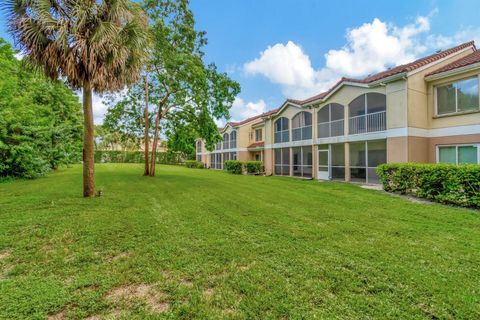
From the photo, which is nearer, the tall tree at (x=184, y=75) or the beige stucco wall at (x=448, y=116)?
the beige stucco wall at (x=448, y=116)

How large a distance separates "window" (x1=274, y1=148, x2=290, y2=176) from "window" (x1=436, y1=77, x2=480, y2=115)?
37.3 feet

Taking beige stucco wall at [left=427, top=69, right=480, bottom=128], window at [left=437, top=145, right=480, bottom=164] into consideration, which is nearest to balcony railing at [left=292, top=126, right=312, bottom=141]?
beige stucco wall at [left=427, top=69, right=480, bottom=128]

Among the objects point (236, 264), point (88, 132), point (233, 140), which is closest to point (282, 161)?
point (233, 140)

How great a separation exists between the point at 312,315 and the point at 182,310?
4.71 ft

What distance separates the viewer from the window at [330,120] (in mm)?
16422

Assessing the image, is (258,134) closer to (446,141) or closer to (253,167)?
(253,167)

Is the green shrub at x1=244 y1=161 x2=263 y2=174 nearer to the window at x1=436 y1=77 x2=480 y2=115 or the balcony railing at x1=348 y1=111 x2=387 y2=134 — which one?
the balcony railing at x1=348 y1=111 x2=387 y2=134

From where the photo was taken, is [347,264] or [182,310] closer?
[182,310]

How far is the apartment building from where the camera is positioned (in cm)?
1145

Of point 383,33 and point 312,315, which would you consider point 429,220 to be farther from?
point 383,33

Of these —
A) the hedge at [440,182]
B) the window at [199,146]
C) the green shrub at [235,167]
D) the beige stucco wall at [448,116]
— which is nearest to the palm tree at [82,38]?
the hedge at [440,182]

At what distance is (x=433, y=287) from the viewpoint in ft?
9.89

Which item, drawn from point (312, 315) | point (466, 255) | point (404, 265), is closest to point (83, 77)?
point (312, 315)

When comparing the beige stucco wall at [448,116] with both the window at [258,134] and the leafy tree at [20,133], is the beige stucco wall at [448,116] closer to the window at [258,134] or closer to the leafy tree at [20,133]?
the window at [258,134]
